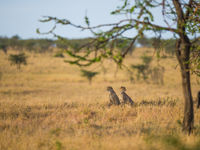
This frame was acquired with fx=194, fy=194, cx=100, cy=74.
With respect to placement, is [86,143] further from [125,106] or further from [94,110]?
[125,106]

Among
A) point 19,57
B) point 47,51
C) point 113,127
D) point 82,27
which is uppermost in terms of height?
point 47,51

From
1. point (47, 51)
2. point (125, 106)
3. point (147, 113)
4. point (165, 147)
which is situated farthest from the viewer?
point (47, 51)

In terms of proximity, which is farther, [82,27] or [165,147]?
[82,27]

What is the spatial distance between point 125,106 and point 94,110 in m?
1.28

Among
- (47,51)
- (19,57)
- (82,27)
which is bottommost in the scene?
(82,27)

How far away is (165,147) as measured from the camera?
3516 millimetres

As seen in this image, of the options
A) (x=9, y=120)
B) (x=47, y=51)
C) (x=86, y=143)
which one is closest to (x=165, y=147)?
(x=86, y=143)

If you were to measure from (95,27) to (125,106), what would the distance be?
13.6 ft

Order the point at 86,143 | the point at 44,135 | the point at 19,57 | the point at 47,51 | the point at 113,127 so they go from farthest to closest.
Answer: the point at 47,51 < the point at 19,57 < the point at 113,127 < the point at 44,135 < the point at 86,143

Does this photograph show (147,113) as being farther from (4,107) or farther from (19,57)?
(19,57)

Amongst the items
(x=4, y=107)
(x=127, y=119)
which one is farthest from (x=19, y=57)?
(x=127, y=119)

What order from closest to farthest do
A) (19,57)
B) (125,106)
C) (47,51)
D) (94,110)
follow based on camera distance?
(94,110) < (125,106) < (19,57) < (47,51)

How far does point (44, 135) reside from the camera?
457 cm

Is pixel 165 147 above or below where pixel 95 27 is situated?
below
